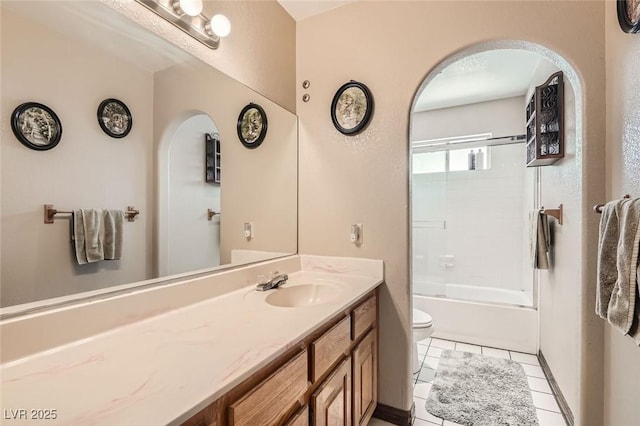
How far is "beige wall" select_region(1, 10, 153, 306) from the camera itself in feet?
2.60

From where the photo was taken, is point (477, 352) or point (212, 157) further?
point (477, 352)

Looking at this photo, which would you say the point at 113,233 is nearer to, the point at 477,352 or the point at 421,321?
the point at 421,321

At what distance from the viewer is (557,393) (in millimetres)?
1899

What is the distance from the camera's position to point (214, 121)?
1.48m

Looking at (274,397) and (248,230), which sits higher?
(248,230)

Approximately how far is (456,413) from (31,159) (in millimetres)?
2363

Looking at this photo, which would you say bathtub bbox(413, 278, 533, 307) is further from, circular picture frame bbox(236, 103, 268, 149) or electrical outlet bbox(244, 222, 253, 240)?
circular picture frame bbox(236, 103, 268, 149)

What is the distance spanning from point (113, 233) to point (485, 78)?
311 centimetres

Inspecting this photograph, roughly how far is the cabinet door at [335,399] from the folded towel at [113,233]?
882mm

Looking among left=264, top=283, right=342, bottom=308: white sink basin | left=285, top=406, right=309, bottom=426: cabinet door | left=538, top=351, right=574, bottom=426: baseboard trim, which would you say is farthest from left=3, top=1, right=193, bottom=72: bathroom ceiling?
left=538, top=351, right=574, bottom=426: baseboard trim

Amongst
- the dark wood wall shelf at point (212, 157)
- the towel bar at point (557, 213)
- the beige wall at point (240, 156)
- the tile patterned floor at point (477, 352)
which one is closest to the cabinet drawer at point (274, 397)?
the beige wall at point (240, 156)

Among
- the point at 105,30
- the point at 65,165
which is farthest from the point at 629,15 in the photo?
the point at 65,165

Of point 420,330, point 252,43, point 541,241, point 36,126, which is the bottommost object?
point 420,330

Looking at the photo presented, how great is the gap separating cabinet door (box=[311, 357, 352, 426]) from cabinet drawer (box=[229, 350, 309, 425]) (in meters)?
0.12
